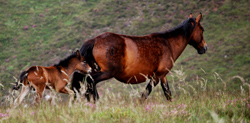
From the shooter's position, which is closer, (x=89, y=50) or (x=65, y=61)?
(x=89, y=50)

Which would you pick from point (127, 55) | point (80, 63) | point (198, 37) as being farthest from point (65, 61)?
point (198, 37)

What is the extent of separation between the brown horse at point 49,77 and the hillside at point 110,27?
12871 mm

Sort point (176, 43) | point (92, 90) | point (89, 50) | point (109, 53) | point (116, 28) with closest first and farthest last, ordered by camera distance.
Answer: point (92, 90), point (109, 53), point (89, 50), point (176, 43), point (116, 28)

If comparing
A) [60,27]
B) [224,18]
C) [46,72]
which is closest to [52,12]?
[60,27]

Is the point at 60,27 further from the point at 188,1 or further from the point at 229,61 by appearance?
the point at 229,61

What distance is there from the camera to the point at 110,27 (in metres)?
33.4

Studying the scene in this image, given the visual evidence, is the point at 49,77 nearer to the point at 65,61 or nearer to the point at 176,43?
the point at 65,61

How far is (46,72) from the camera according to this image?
9.86 meters

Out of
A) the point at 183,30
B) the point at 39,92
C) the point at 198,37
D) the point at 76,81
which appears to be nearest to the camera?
the point at 76,81

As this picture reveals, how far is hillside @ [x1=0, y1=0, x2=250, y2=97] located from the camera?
2455 centimetres

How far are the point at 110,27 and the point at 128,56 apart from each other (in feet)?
83.5

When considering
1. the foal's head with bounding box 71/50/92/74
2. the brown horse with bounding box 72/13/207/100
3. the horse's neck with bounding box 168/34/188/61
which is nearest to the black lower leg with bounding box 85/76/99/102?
the brown horse with bounding box 72/13/207/100

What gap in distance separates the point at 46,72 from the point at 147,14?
27.8 m

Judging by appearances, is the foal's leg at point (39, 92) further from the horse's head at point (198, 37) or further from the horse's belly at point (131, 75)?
the horse's head at point (198, 37)
